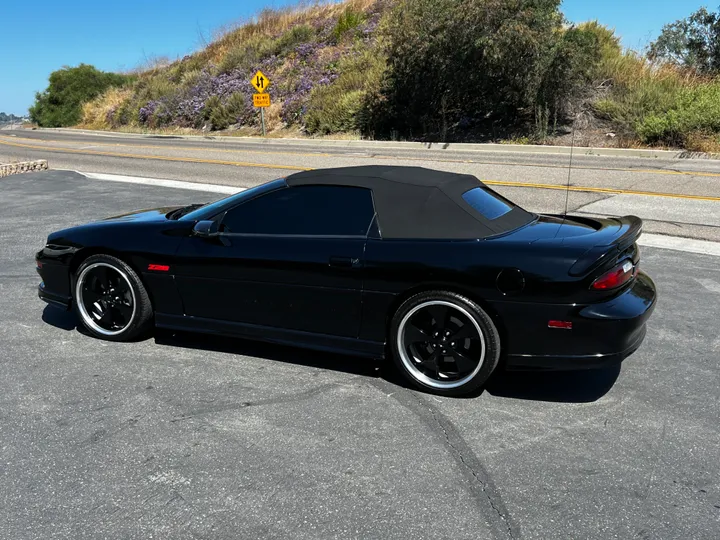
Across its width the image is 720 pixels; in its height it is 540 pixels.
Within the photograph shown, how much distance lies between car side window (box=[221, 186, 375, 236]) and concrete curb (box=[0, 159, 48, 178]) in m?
12.2

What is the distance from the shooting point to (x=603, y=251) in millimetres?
3723

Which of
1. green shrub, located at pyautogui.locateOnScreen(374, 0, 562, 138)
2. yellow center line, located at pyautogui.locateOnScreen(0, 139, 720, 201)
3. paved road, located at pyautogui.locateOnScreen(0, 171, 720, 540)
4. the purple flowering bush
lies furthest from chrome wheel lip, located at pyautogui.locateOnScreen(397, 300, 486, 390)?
the purple flowering bush

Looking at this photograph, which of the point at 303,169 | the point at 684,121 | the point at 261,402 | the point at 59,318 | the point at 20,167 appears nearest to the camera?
the point at 261,402

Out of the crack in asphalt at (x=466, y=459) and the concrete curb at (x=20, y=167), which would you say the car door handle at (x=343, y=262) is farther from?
the concrete curb at (x=20, y=167)

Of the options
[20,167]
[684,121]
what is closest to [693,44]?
[684,121]

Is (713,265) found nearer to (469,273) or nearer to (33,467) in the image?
(469,273)

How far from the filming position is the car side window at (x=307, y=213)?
13.8 ft

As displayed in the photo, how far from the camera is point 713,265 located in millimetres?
6801

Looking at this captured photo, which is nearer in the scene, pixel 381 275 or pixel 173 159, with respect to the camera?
pixel 381 275

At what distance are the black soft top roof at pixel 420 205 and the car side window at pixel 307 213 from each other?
7 centimetres

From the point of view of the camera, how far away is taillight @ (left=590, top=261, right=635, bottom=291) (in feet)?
12.0

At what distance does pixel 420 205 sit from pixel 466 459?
5.36 ft

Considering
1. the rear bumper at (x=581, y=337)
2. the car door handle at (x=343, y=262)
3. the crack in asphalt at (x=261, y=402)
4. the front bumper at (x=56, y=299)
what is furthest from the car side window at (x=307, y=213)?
the front bumper at (x=56, y=299)

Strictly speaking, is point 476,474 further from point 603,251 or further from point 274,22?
point 274,22
